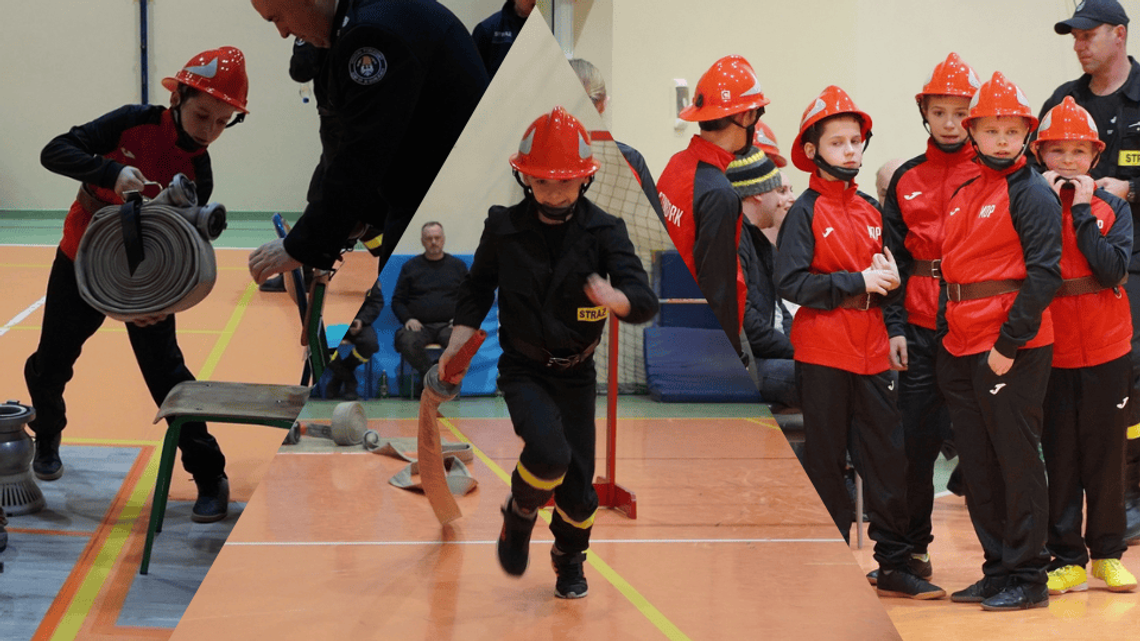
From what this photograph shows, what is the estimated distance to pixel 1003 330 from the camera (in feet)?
10.2

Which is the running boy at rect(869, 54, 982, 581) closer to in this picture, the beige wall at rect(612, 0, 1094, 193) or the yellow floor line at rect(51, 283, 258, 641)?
the yellow floor line at rect(51, 283, 258, 641)

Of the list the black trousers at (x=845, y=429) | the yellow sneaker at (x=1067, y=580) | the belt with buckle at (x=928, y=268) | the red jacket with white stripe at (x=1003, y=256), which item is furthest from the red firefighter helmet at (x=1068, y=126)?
the yellow sneaker at (x=1067, y=580)

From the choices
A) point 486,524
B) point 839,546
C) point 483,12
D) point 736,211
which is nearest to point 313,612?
point 486,524

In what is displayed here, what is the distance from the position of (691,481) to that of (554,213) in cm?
58

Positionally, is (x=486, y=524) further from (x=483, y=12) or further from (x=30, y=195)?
(x=30, y=195)

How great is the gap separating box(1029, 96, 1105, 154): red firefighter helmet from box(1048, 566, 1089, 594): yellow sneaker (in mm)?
1333

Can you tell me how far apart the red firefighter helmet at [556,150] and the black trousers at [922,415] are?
2.17 m

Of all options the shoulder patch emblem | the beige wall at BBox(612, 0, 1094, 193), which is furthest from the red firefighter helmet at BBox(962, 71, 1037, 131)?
the beige wall at BBox(612, 0, 1094, 193)

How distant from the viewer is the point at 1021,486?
128 inches

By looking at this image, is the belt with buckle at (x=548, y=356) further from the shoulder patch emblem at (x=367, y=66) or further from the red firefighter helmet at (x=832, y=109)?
the red firefighter helmet at (x=832, y=109)

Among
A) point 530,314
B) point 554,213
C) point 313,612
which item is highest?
point 554,213

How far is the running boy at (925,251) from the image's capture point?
11.5ft

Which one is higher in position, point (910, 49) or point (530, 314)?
point (910, 49)

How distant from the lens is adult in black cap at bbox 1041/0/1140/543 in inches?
167
